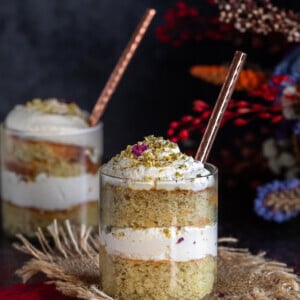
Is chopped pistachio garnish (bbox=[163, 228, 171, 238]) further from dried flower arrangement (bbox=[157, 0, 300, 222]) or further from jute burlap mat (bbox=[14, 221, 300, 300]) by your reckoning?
dried flower arrangement (bbox=[157, 0, 300, 222])

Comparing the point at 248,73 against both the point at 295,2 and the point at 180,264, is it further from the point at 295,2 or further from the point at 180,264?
the point at 180,264

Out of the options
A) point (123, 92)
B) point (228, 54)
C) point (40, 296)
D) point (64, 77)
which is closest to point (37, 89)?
point (64, 77)

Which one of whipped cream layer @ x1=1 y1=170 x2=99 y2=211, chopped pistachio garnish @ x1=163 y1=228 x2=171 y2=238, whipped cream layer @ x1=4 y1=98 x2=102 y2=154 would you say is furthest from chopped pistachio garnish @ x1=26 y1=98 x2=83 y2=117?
chopped pistachio garnish @ x1=163 y1=228 x2=171 y2=238

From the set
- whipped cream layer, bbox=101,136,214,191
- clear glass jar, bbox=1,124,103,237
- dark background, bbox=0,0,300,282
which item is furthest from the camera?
dark background, bbox=0,0,300,282

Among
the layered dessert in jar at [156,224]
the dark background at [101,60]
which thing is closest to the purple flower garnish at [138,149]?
the layered dessert in jar at [156,224]

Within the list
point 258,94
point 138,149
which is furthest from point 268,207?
point 138,149

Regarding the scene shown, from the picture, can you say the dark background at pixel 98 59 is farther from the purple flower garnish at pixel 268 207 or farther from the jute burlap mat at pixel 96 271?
the jute burlap mat at pixel 96 271

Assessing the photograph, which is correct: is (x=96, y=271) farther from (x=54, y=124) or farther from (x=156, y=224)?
(x=54, y=124)
